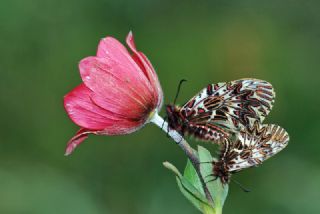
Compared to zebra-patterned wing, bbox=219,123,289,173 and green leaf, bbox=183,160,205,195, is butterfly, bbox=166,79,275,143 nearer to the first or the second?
zebra-patterned wing, bbox=219,123,289,173

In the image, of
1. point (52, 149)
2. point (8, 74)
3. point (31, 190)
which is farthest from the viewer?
point (8, 74)

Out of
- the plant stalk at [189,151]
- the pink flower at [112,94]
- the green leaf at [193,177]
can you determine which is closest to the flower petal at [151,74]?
the pink flower at [112,94]

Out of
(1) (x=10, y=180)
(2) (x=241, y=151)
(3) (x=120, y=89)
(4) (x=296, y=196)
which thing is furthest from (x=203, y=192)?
(1) (x=10, y=180)

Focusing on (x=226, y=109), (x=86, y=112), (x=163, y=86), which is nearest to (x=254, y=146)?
(x=226, y=109)

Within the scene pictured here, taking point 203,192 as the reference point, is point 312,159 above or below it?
below

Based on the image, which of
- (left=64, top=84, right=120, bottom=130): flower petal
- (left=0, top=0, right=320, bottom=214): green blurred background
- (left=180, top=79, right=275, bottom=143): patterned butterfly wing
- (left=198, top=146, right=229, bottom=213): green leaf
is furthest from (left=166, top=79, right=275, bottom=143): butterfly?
(left=0, top=0, right=320, bottom=214): green blurred background

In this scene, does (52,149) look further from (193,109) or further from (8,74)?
(193,109)

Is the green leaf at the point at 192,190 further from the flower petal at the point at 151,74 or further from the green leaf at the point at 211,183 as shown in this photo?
the flower petal at the point at 151,74
